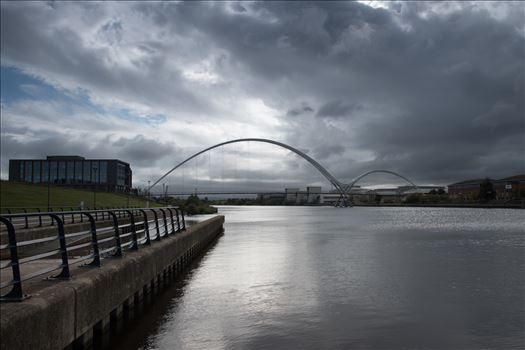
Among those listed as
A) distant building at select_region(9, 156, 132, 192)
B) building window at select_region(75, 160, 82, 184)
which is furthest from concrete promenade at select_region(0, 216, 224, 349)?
building window at select_region(75, 160, 82, 184)

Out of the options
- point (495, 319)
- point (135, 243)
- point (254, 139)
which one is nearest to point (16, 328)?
point (135, 243)

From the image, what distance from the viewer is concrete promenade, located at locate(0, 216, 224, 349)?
6.71 m

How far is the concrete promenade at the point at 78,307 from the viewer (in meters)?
6.71

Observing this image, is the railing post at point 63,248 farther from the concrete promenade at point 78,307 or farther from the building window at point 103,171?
the building window at point 103,171

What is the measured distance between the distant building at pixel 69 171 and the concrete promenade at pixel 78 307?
14608cm

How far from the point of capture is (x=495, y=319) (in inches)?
576

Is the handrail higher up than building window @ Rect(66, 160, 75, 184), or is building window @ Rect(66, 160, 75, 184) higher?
building window @ Rect(66, 160, 75, 184)

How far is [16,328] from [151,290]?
11604mm

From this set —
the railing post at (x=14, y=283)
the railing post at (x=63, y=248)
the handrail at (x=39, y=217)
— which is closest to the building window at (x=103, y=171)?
Result: the handrail at (x=39, y=217)

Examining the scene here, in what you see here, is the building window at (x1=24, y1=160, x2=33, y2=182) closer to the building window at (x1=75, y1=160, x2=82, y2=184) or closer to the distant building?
the distant building

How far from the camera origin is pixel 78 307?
8.68 m

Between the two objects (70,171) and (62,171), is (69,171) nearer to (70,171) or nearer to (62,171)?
(70,171)

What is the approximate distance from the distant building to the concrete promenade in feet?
479

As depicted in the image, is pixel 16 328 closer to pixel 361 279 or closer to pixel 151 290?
pixel 151 290
